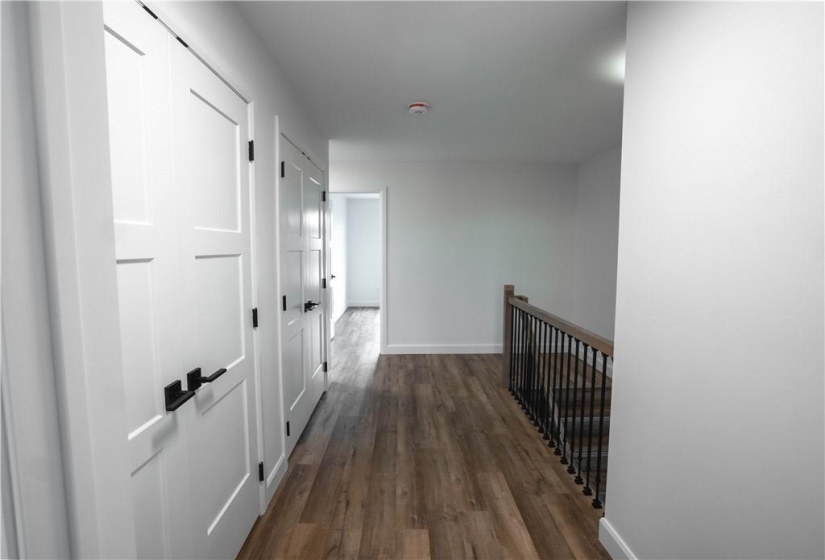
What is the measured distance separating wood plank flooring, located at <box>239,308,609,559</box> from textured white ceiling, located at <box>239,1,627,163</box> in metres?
2.35

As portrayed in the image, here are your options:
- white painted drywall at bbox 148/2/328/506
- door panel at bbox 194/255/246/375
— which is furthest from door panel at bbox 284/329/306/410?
door panel at bbox 194/255/246/375

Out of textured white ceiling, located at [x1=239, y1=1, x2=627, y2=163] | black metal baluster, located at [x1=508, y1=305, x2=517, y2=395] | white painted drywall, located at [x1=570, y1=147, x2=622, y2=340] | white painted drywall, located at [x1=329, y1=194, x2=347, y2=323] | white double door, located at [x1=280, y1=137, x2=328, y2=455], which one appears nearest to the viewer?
textured white ceiling, located at [x1=239, y1=1, x2=627, y2=163]

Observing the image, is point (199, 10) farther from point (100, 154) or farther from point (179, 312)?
point (100, 154)

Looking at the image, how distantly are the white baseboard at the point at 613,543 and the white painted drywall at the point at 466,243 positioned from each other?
3.05 m

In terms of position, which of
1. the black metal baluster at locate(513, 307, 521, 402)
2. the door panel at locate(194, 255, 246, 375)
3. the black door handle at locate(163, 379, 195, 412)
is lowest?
the black metal baluster at locate(513, 307, 521, 402)

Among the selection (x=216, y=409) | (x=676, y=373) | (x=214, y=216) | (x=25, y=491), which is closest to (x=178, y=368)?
(x=216, y=409)

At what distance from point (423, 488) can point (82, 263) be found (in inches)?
81.6

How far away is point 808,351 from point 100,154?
1372 mm

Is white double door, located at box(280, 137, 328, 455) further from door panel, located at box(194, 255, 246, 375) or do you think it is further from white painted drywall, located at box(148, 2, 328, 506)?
door panel, located at box(194, 255, 246, 375)

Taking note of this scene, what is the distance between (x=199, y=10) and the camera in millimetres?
1291

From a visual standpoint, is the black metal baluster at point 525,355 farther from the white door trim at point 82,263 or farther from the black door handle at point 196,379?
the white door trim at point 82,263

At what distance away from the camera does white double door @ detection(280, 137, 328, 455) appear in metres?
2.25

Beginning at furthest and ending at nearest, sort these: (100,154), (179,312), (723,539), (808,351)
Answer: (179,312) < (723,539) < (808,351) < (100,154)

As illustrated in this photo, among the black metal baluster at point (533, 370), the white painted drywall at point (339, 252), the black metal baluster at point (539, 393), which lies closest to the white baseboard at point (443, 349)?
the black metal baluster at point (533, 370)
